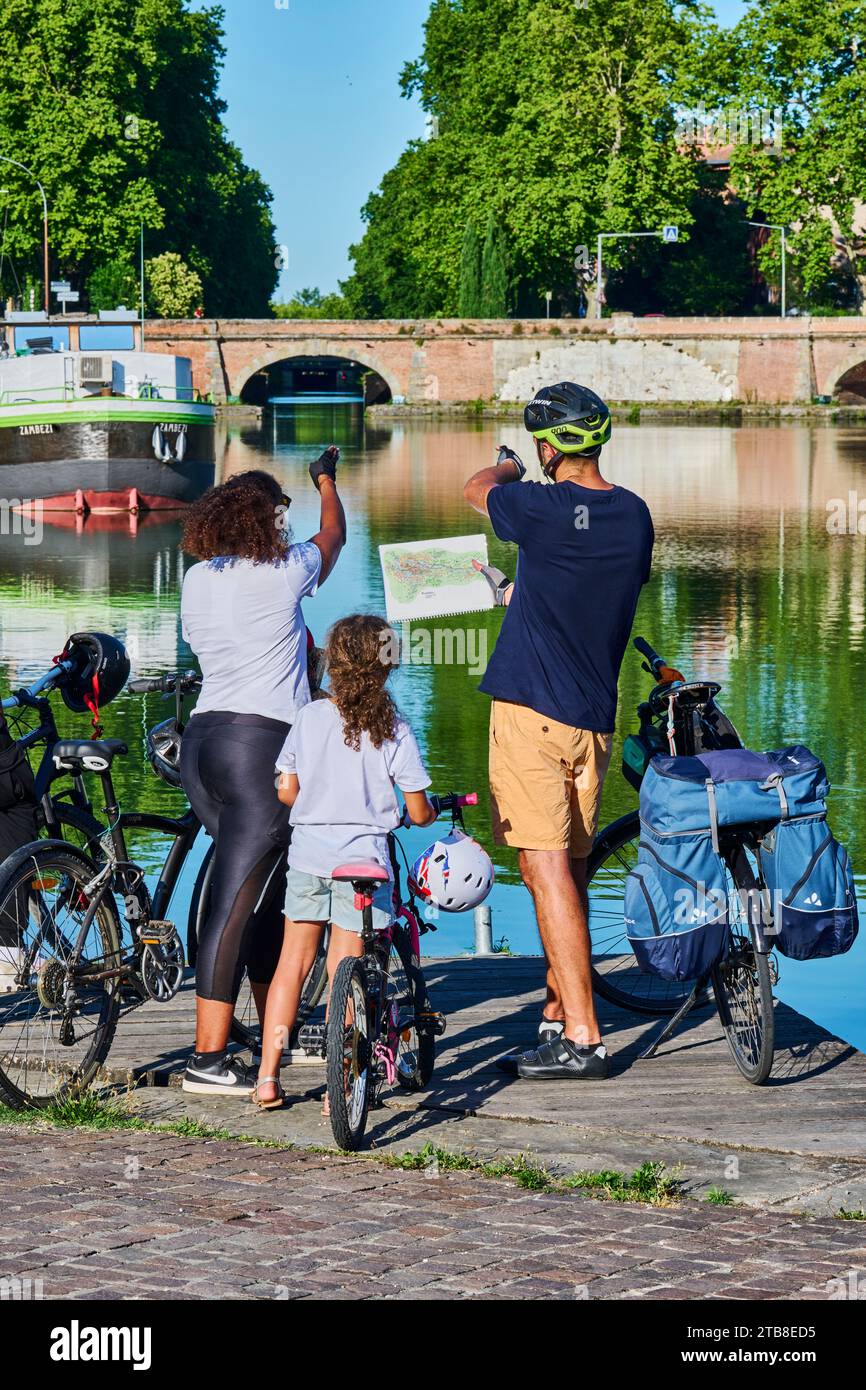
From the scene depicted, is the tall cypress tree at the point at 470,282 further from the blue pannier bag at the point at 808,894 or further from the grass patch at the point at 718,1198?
the grass patch at the point at 718,1198

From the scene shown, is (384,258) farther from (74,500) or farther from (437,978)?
(437,978)

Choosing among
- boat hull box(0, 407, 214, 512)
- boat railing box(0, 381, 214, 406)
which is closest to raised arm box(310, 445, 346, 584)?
boat hull box(0, 407, 214, 512)

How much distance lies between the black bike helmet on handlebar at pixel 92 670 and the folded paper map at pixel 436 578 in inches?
31.7

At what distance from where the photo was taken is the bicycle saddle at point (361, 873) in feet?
15.1

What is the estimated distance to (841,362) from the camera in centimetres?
6475

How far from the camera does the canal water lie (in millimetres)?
9930

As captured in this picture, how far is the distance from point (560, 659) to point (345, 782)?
71 centimetres

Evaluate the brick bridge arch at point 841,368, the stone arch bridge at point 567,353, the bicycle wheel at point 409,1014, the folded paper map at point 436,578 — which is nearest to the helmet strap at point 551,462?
the folded paper map at point 436,578

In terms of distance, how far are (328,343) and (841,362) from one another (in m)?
17.3

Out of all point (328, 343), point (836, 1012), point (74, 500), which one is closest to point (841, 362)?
point (328, 343)

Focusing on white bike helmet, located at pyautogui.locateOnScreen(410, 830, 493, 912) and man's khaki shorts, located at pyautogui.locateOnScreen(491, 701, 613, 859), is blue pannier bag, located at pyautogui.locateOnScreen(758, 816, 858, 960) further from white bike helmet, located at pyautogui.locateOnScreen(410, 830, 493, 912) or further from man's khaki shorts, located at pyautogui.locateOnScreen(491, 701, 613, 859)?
white bike helmet, located at pyautogui.locateOnScreen(410, 830, 493, 912)

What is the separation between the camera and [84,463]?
32.4m

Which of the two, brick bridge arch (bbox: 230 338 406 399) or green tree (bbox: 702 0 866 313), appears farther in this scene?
brick bridge arch (bbox: 230 338 406 399)

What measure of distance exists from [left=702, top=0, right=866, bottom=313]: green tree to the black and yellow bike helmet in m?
62.8
